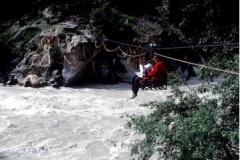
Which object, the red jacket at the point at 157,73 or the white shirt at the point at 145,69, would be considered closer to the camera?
the red jacket at the point at 157,73

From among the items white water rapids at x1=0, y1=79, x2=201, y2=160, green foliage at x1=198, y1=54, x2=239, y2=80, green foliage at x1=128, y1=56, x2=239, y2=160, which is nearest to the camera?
green foliage at x1=128, y1=56, x2=239, y2=160

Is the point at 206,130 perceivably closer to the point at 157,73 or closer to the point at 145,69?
the point at 157,73

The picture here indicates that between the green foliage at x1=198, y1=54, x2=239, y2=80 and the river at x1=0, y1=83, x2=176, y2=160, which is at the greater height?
the green foliage at x1=198, y1=54, x2=239, y2=80

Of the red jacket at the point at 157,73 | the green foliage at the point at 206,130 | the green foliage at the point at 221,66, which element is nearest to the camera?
the green foliage at the point at 206,130

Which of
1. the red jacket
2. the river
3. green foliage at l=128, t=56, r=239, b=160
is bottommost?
the river

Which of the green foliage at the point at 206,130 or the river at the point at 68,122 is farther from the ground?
the green foliage at the point at 206,130

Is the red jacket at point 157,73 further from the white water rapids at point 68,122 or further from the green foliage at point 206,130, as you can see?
the green foliage at point 206,130

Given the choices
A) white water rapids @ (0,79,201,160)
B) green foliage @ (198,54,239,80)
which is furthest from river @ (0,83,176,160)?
green foliage @ (198,54,239,80)

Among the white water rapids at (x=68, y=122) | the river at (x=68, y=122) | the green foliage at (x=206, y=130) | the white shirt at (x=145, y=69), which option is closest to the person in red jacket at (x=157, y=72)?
the white shirt at (x=145, y=69)

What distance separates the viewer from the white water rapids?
376 inches

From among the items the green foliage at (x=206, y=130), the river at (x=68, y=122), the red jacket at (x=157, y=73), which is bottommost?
the river at (x=68, y=122)

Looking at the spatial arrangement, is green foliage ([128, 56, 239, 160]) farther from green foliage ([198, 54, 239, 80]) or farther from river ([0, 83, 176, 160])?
river ([0, 83, 176, 160])

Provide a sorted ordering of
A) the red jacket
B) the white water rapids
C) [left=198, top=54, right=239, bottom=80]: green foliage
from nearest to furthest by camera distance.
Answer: [left=198, top=54, right=239, bottom=80]: green foliage, the red jacket, the white water rapids

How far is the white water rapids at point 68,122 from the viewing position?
9555 mm
